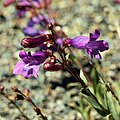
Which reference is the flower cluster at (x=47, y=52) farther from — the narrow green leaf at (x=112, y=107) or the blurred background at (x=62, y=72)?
the blurred background at (x=62, y=72)

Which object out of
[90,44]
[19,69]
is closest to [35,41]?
[19,69]

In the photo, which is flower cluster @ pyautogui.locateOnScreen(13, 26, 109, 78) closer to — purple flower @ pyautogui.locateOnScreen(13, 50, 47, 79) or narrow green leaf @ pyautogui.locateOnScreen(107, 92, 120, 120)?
purple flower @ pyautogui.locateOnScreen(13, 50, 47, 79)

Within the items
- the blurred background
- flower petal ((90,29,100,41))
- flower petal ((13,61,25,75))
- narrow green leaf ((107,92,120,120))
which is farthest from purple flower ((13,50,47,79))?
the blurred background

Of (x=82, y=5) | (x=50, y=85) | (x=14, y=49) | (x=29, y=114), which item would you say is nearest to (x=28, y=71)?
(x=29, y=114)

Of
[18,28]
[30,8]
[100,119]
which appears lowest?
[100,119]

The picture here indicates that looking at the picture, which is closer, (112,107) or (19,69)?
(19,69)

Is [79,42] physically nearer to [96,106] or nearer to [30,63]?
[30,63]

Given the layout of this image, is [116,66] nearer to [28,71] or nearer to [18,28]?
[18,28]

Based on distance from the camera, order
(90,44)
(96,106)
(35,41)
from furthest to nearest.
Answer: (96,106)
(90,44)
(35,41)
